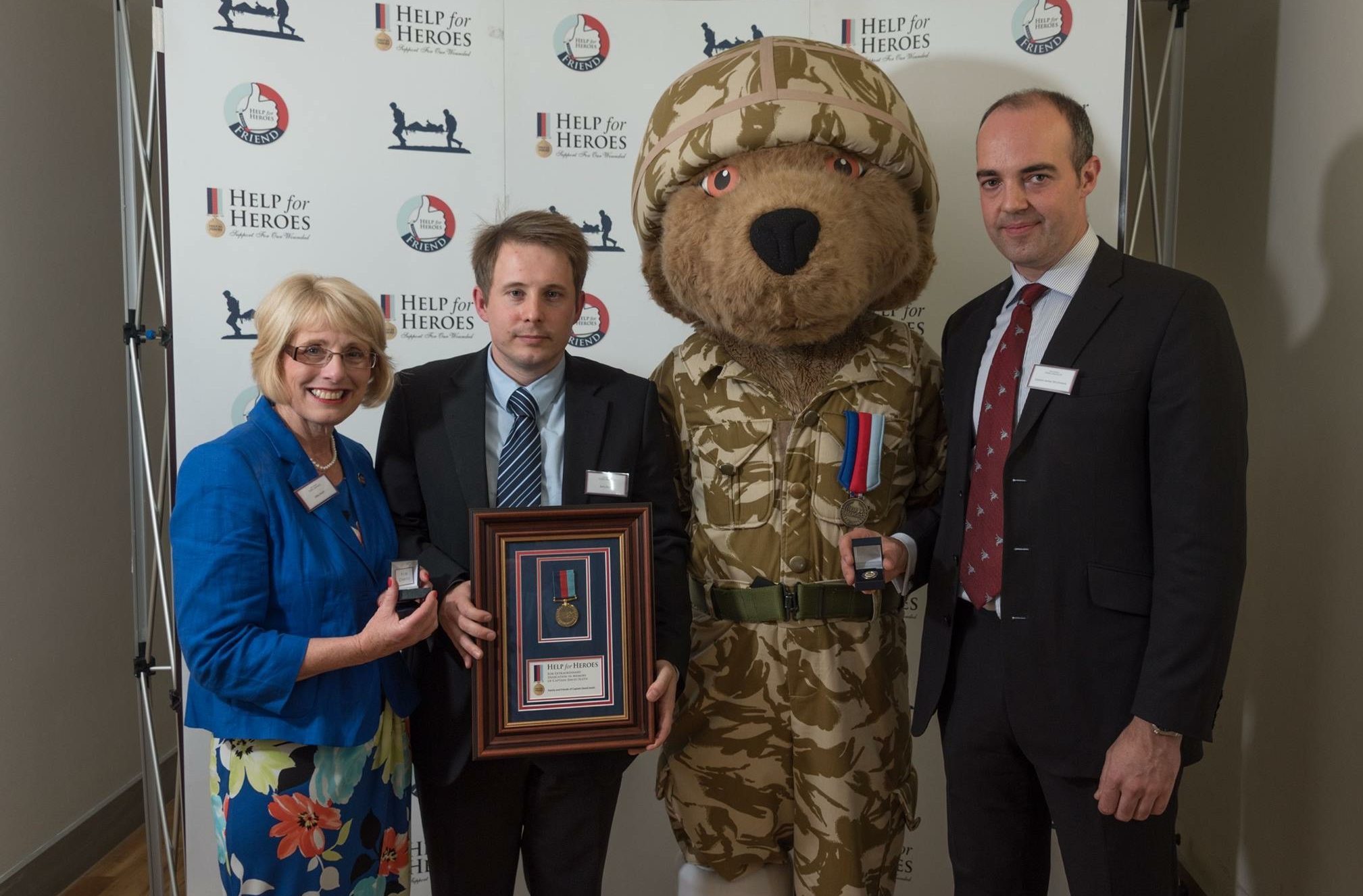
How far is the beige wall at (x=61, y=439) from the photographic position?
284 cm

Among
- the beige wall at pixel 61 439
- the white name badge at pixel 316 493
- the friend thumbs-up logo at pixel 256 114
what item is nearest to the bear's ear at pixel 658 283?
the white name badge at pixel 316 493

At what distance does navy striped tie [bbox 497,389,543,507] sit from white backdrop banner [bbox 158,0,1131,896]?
953 millimetres

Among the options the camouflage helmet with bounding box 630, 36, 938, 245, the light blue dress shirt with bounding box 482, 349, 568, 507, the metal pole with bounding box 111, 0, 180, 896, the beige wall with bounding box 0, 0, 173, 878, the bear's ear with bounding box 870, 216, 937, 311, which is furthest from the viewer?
the beige wall with bounding box 0, 0, 173, 878

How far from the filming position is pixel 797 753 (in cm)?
197

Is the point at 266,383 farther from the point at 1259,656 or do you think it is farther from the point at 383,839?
the point at 1259,656

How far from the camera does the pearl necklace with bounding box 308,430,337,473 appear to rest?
1.71m

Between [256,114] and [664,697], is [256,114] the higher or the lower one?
the higher one

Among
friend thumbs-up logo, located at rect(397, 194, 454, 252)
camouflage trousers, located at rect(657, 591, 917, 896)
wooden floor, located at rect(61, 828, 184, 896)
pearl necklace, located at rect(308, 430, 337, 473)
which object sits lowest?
wooden floor, located at rect(61, 828, 184, 896)

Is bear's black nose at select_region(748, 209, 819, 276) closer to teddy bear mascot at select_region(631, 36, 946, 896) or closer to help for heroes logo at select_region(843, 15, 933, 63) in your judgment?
teddy bear mascot at select_region(631, 36, 946, 896)

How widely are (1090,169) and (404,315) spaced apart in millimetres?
1818

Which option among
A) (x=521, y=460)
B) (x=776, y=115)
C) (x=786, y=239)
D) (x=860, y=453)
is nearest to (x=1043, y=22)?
(x=776, y=115)

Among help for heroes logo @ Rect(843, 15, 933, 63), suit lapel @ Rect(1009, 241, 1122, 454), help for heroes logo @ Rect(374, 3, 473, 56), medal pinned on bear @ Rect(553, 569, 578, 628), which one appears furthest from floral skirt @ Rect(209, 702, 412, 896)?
help for heroes logo @ Rect(843, 15, 933, 63)

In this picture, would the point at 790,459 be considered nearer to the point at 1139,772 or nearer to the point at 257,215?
the point at 1139,772

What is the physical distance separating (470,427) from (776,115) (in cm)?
89
